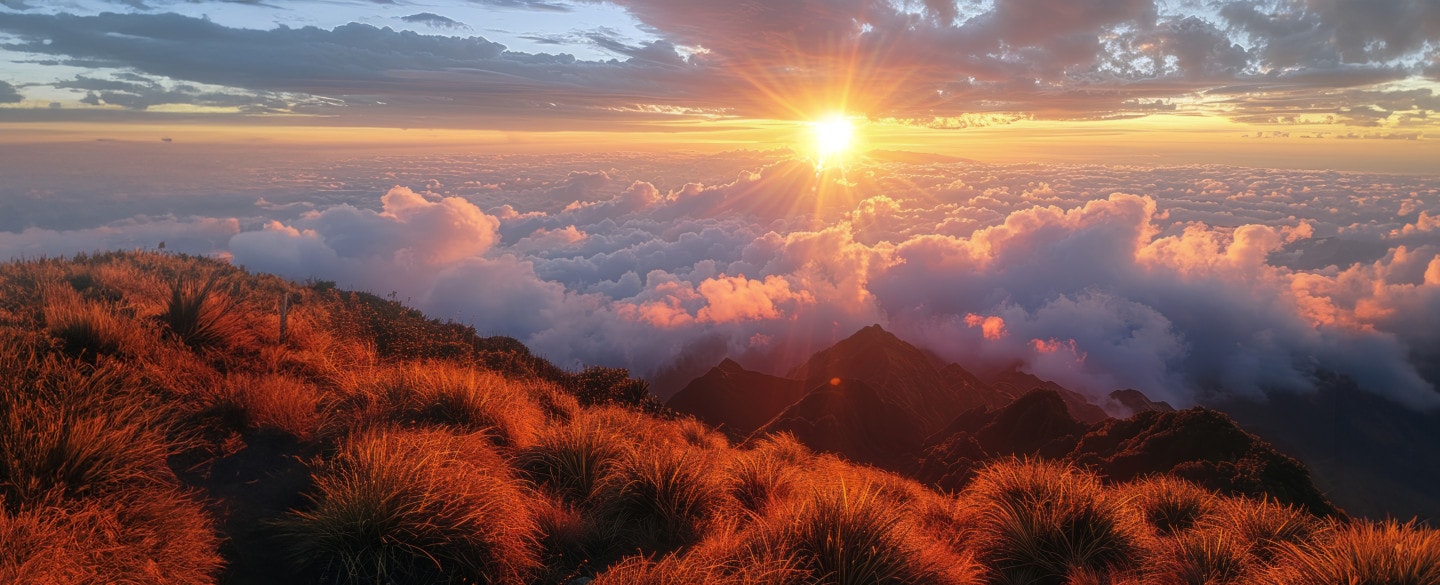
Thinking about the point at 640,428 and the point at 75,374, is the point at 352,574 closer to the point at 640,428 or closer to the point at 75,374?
the point at 75,374

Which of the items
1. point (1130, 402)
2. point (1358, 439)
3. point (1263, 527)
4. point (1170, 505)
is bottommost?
point (1358, 439)

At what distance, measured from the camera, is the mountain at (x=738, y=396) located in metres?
54.3

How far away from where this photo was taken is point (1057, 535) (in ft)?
19.3

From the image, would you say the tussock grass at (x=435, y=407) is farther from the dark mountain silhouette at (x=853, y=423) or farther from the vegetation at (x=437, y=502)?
the dark mountain silhouette at (x=853, y=423)

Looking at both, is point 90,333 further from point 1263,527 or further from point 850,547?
point 1263,527

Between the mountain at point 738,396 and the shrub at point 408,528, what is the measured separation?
4636cm

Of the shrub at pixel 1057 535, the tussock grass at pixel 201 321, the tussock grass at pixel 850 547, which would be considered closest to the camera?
the tussock grass at pixel 850 547

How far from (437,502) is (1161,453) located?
21.1 metres

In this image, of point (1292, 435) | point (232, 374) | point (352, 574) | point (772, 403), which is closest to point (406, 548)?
point (352, 574)

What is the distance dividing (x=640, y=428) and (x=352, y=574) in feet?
16.1

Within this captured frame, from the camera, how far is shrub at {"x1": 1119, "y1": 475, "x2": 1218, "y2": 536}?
25.1 ft

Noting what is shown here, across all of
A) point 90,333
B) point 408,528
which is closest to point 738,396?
point 90,333

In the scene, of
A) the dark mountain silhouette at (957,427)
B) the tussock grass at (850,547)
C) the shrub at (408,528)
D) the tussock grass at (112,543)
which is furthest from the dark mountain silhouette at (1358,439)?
the tussock grass at (112,543)

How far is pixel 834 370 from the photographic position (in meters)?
80.2
